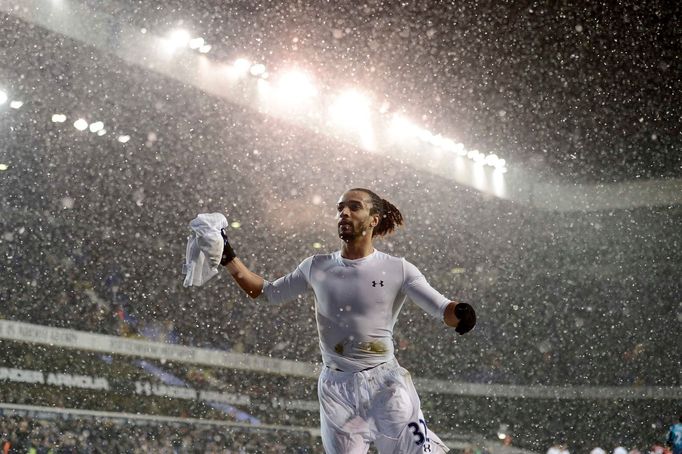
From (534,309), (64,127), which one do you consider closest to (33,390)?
(64,127)

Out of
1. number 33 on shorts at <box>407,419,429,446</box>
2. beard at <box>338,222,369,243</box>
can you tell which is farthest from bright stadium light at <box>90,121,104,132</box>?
number 33 on shorts at <box>407,419,429,446</box>

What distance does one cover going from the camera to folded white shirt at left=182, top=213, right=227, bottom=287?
382cm

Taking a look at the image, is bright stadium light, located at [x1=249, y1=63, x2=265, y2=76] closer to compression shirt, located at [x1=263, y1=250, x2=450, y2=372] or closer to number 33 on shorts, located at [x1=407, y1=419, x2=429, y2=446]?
compression shirt, located at [x1=263, y1=250, x2=450, y2=372]

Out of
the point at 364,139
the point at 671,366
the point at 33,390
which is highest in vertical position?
the point at 364,139

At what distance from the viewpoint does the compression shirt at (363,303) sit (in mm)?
3805

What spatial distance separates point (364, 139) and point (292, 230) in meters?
3.47

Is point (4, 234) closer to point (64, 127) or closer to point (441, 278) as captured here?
point (64, 127)

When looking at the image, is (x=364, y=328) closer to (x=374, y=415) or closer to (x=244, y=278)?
(x=374, y=415)

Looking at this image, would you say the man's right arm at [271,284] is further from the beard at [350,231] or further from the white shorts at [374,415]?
the white shorts at [374,415]

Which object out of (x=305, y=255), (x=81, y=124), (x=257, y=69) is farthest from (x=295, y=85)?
(x=81, y=124)

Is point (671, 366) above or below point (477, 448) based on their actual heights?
above

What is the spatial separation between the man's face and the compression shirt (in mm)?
135

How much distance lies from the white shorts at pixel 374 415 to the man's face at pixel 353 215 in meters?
0.64

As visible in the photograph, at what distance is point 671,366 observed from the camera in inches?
1188
